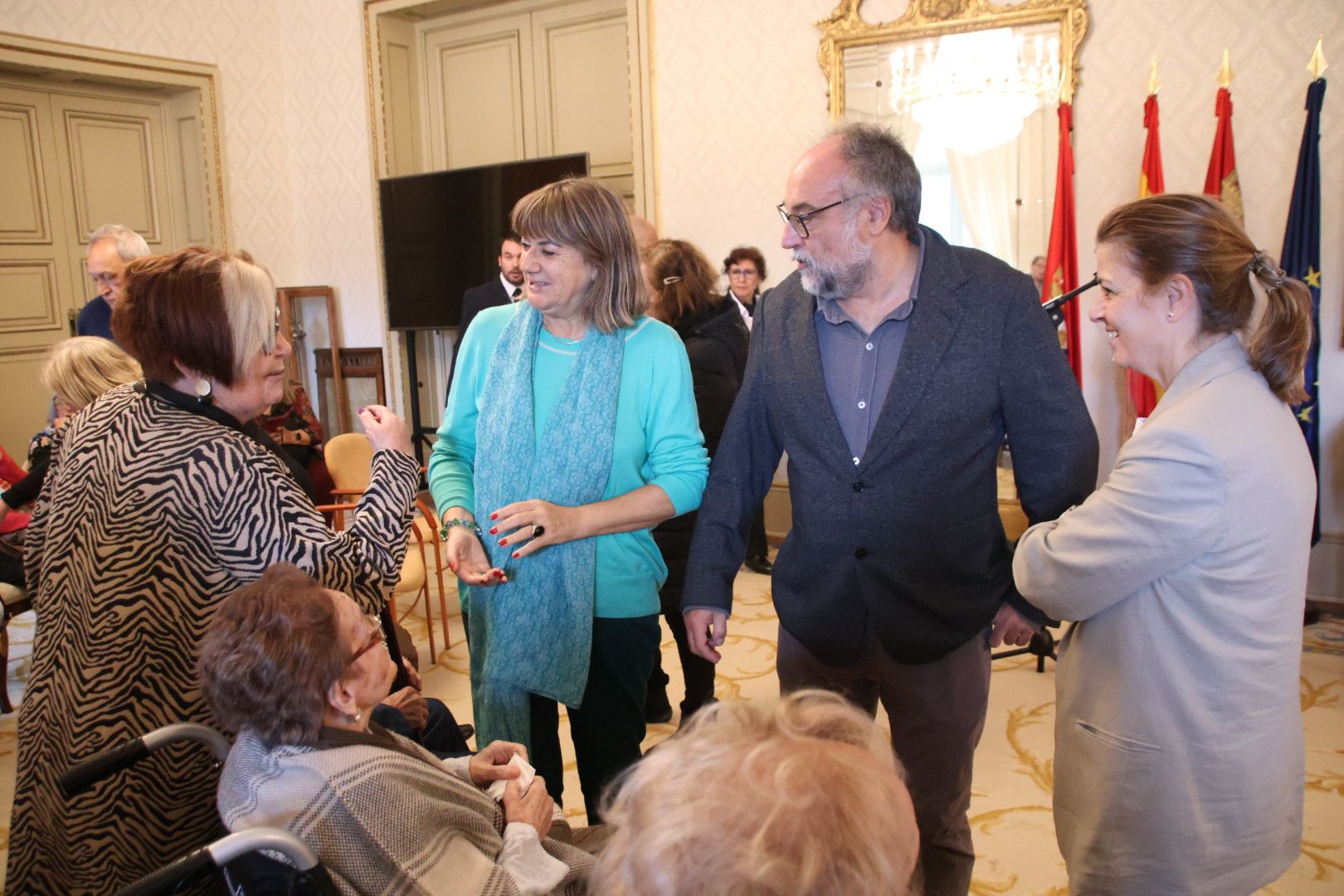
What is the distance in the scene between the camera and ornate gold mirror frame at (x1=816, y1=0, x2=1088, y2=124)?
13.4 ft

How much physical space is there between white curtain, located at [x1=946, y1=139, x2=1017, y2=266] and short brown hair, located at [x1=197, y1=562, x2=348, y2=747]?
3.80 m

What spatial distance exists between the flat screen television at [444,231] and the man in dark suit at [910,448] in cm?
402

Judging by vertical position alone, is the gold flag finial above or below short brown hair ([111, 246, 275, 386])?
above

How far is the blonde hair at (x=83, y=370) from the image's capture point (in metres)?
2.82

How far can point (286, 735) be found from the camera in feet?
4.20

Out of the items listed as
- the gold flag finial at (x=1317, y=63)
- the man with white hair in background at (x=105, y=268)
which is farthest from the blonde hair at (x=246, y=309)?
the gold flag finial at (x=1317, y=63)

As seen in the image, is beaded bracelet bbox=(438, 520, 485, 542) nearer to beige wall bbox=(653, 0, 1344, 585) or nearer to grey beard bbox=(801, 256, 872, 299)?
grey beard bbox=(801, 256, 872, 299)

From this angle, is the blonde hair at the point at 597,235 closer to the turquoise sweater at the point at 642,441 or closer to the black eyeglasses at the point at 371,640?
the turquoise sweater at the point at 642,441

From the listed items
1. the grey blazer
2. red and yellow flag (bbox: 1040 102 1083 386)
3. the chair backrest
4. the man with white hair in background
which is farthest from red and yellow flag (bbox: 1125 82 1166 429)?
the man with white hair in background

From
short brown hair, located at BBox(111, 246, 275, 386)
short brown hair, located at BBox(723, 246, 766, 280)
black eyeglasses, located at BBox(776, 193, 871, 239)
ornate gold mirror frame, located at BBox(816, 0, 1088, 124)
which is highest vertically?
ornate gold mirror frame, located at BBox(816, 0, 1088, 124)

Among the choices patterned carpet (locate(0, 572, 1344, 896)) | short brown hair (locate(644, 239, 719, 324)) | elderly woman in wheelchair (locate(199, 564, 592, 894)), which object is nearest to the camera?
elderly woman in wheelchair (locate(199, 564, 592, 894))

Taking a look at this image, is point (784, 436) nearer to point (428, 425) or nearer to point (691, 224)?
point (691, 224)

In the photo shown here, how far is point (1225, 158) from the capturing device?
381 cm

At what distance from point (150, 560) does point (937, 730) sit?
137 centimetres
